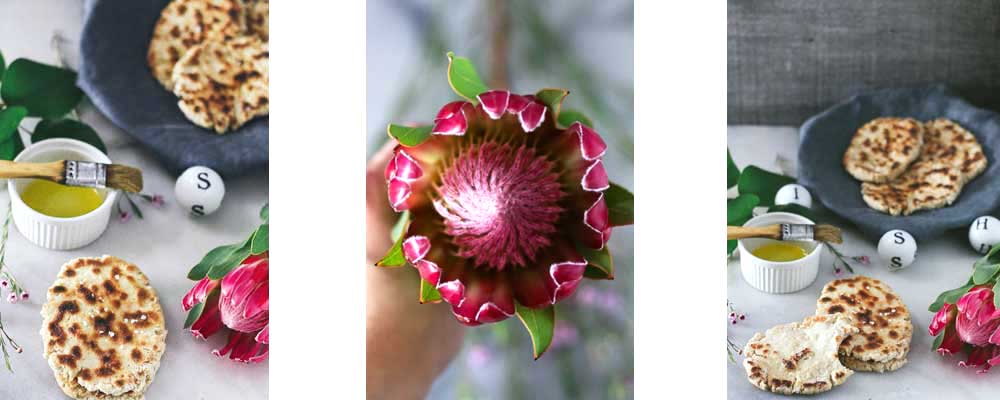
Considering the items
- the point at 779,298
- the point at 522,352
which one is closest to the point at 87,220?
the point at 522,352

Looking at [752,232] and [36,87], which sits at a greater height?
[36,87]

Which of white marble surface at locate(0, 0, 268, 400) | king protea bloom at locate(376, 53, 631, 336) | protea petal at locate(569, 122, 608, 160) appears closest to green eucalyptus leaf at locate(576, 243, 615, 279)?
king protea bloom at locate(376, 53, 631, 336)

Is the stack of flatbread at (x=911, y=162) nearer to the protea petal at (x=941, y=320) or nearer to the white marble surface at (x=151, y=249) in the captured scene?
the protea petal at (x=941, y=320)

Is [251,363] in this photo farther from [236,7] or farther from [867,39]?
[867,39]

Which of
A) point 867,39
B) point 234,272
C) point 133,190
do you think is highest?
point 867,39

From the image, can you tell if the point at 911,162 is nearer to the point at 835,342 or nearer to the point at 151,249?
the point at 835,342

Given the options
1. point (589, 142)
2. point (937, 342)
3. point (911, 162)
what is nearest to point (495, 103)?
point (589, 142)
